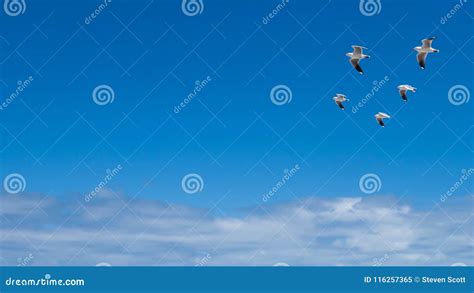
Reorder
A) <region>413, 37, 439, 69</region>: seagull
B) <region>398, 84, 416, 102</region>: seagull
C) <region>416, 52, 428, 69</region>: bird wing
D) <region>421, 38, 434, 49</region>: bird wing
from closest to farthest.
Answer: <region>421, 38, 434, 49</region>: bird wing
<region>413, 37, 439, 69</region>: seagull
<region>416, 52, 428, 69</region>: bird wing
<region>398, 84, 416, 102</region>: seagull

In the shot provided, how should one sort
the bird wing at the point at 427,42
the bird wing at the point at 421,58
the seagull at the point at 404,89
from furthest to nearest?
the seagull at the point at 404,89 → the bird wing at the point at 421,58 → the bird wing at the point at 427,42

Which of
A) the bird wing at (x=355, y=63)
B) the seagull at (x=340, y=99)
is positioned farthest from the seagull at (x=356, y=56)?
the seagull at (x=340, y=99)

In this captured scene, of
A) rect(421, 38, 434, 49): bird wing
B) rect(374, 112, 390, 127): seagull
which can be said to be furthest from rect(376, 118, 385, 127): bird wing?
rect(421, 38, 434, 49): bird wing

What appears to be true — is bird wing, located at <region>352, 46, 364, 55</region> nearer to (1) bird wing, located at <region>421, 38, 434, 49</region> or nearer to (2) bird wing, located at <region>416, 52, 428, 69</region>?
(2) bird wing, located at <region>416, 52, 428, 69</region>

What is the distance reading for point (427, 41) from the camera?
2306 centimetres

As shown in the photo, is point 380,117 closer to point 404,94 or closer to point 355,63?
point 404,94

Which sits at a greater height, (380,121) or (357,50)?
(357,50)

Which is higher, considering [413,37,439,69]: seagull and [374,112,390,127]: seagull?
[413,37,439,69]: seagull

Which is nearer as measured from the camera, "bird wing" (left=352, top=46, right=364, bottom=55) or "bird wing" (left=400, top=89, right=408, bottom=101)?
"bird wing" (left=352, top=46, right=364, bottom=55)

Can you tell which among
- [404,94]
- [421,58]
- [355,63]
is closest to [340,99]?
[355,63]

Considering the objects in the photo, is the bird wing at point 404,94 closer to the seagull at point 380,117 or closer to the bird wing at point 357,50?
the seagull at point 380,117
